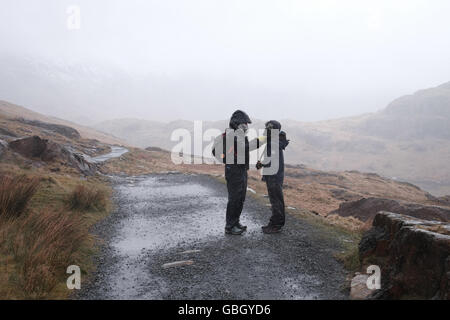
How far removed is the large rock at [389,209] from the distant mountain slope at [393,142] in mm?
68628

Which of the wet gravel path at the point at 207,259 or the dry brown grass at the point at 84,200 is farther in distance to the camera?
the dry brown grass at the point at 84,200

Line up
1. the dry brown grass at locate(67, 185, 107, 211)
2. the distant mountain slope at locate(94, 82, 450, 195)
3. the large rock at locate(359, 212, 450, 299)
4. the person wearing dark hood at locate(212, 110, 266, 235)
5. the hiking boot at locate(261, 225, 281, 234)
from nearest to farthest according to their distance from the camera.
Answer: the large rock at locate(359, 212, 450, 299) < the person wearing dark hood at locate(212, 110, 266, 235) < the hiking boot at locate(261, 225, 281, 234) < the dry brown grass at locate(67, 185, 107, 211) < the distant mountain slope at locate(94, 82, 450, 195)

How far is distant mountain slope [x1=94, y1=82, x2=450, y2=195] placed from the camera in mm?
86688

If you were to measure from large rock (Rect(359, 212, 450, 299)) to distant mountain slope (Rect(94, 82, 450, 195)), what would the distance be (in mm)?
76300

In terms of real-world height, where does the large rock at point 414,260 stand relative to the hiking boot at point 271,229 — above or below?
above

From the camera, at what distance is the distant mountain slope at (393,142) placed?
8669cm

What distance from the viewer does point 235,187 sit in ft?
23.8

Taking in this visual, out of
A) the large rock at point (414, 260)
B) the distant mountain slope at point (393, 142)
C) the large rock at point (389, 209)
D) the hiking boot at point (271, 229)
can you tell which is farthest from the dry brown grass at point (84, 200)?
the distant mountain slope at point (393, 142)

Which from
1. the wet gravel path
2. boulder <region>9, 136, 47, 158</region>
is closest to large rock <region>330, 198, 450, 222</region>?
the wet gravel path

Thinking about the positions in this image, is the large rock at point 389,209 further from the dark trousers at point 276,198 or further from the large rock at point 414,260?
the large rock at point 414,260

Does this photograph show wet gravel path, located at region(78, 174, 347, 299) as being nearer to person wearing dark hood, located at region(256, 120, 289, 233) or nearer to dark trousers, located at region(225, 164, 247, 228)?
dark trousers, located at region(225, 164, 247, 228)

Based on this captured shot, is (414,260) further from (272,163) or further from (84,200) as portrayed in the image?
(84,200)

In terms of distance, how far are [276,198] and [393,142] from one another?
128 meters
